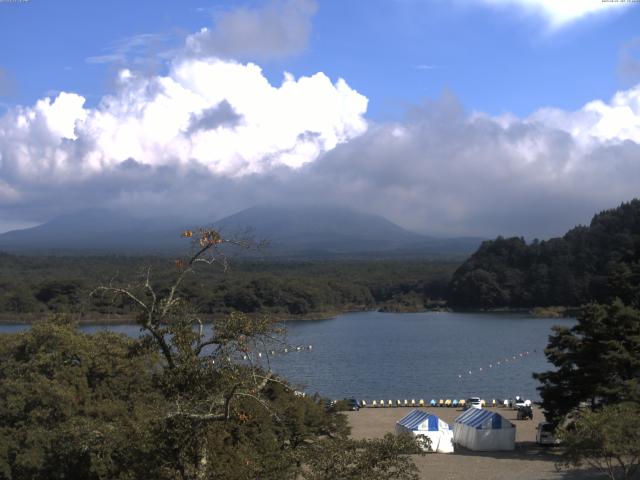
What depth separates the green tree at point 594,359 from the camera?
51.3 ft

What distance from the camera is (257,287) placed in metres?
60.0

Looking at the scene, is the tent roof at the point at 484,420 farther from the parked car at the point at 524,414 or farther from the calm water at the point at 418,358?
the calm water at the point at 418,358

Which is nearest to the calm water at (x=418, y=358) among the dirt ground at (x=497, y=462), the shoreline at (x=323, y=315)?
the shoreline at (x=323, y=315)

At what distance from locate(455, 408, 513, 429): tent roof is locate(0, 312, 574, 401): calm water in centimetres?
464

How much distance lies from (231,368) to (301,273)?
8083cm

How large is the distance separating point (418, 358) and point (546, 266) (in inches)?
1367

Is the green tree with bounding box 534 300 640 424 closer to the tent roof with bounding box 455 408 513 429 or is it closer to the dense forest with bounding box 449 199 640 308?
the tent roof with bounding box 455 408 513 429

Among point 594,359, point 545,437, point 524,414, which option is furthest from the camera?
point 524,414

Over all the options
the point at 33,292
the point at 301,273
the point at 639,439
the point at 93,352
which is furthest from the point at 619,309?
the point at 301,273

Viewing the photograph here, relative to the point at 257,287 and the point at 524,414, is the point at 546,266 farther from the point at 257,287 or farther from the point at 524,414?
the point at 524,414

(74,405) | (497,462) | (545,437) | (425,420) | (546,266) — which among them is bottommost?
(497,462)

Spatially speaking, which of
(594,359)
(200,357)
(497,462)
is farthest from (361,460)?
(594,359)

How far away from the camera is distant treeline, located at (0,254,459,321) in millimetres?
55250

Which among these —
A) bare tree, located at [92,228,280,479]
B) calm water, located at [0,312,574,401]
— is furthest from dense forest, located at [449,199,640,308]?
bare tree, located at [92,228,280,479]
